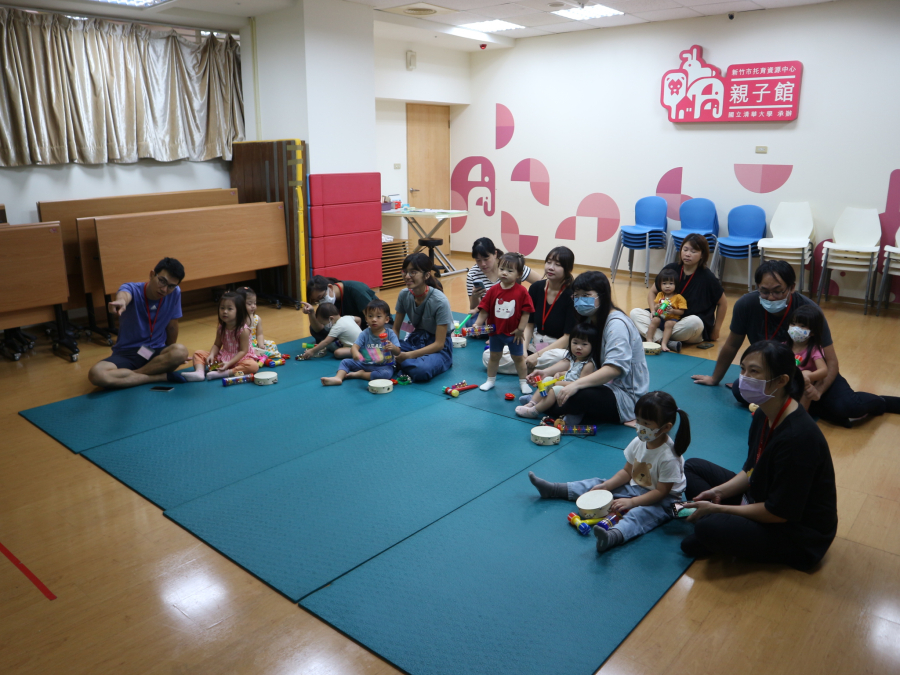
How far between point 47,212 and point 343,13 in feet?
11.2

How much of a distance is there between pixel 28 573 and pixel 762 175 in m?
7.67

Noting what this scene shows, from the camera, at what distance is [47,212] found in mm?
5863

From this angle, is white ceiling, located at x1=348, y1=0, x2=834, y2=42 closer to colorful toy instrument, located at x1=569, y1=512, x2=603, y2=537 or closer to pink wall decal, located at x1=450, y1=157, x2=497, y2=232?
pink wall decal, located at x1=450, y1=157, x2=497, y2=232

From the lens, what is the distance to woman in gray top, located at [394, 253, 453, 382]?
4.57 meters

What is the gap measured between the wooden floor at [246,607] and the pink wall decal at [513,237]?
6668 mm

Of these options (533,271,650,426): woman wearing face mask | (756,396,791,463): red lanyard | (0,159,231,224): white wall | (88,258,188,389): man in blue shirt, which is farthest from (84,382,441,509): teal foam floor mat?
(0,159,231,224): white wall

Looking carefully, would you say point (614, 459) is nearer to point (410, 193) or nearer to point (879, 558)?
point (879, 558)

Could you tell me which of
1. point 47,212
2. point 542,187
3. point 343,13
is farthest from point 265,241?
point 542,187

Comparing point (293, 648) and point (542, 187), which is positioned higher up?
point (542, 187)

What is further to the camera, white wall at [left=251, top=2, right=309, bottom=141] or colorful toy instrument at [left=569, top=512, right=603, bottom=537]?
white wall at [left=251, top=2, right=309, bottom=141]

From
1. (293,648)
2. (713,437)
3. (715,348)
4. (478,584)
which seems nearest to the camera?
(293,648)

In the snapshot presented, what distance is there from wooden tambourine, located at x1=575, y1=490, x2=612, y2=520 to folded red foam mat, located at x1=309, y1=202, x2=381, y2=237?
4.86 meters

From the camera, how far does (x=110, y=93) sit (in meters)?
6.27

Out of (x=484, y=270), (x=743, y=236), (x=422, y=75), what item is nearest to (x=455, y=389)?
(x=484, y=270)
